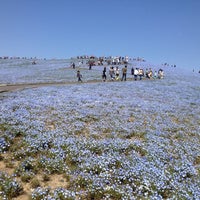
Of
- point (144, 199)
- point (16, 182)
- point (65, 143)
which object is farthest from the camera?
point (65, 143)

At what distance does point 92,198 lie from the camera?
805 cm

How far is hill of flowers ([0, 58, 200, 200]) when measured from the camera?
8289 mm

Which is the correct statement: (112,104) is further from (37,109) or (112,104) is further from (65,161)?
(65,161)

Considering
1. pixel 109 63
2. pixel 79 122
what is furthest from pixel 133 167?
pixel 109 63

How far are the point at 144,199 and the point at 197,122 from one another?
36.9 feet

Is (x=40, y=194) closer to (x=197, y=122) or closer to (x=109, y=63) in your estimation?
(x=197, y=122)

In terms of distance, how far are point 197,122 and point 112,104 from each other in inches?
252

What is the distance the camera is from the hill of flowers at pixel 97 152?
829cm

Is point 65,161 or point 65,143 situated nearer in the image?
point 65,161

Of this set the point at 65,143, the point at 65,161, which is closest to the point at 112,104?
the point at 65,143

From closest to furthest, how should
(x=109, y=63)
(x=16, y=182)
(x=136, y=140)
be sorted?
(x=16, y=182) → (x=136, y=140) → (x=109, y=63)

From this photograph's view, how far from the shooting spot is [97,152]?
435 inches

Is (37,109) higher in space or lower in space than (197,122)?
higher

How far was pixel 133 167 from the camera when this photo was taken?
31.4ft
